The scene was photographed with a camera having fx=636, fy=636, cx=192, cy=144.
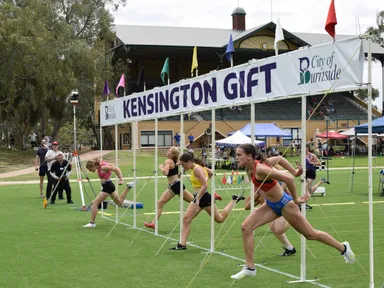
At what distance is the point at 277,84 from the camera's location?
30.1 ft

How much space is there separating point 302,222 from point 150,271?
2.61m

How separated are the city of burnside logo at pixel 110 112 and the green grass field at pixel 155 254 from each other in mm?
2624

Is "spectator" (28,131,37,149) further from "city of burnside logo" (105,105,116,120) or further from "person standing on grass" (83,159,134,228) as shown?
"person standing on grass" (83,159,134,228)

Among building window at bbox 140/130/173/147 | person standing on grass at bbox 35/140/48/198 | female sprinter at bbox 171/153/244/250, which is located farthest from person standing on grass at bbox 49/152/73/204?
building window at bbox 140/130/173/147

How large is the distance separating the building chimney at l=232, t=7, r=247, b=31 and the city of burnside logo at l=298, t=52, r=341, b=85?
60.9 metres

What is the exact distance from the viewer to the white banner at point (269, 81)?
7793 millimetres

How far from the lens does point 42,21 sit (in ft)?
151

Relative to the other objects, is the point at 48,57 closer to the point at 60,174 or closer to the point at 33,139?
the point at 33,139

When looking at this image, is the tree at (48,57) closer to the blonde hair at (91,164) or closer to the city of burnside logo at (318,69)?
the blonde hair at (91,164)

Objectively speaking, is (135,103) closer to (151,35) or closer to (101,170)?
(101,170)

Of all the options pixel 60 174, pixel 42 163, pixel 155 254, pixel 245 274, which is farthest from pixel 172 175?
pixel 42 163

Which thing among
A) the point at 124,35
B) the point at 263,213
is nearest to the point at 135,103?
the point at 263,213

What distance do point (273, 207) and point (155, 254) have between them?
324 centimetres

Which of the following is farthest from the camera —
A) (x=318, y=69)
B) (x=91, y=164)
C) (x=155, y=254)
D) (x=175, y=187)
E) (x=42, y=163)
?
(x=42, y=163)
